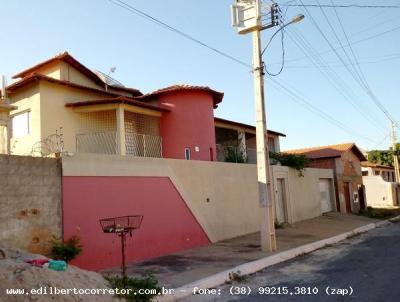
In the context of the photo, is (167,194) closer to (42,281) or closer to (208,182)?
(208,182)

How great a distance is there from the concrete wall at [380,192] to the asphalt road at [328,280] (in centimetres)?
2848

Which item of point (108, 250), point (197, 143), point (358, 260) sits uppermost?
point (197, 143)

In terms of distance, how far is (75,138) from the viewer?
15.9 meters

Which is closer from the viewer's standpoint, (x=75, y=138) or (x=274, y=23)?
(x=274, y=23)

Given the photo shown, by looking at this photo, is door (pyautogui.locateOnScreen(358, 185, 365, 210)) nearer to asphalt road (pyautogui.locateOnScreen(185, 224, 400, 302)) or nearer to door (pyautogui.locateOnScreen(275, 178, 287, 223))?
door (pyautogui.locateOnScreen(275, 178, 287, 223))

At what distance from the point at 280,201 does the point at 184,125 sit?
594 centimetres

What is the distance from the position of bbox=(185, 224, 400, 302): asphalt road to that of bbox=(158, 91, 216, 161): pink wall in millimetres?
7657

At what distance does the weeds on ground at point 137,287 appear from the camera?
649 cm

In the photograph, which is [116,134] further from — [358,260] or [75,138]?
[358,260]

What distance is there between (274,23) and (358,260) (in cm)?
720

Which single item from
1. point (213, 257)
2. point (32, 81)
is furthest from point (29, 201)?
point (32, 81)

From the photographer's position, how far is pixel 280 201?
19.5 meters

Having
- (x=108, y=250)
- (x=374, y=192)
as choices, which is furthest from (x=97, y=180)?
(x=374, y=192)

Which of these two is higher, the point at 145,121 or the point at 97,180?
the point at 145,121
